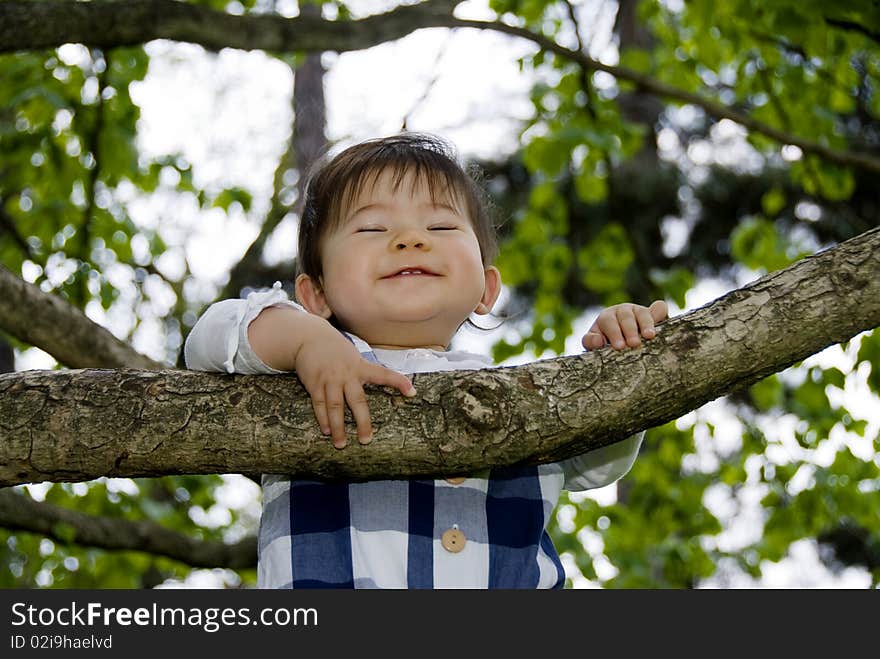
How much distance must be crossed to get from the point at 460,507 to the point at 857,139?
7.63 metres

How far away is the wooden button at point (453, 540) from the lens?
6.06 feet

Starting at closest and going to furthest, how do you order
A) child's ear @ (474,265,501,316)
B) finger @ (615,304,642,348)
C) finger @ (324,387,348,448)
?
finger @ (324,387,348,448)
finger @ (615,304,642,348)
child's ear @ (474,265,501,316)

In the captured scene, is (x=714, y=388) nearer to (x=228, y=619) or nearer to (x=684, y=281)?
(x=228, y=619)

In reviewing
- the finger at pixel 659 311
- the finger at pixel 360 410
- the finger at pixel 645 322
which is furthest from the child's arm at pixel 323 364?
the finger at pixel 659 311

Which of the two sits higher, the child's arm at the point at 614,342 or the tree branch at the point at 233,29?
the tree branch at the point at 233,29

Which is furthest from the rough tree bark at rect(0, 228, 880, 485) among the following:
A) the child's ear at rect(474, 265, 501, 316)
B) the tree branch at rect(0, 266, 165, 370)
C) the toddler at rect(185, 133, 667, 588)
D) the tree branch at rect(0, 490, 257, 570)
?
the tree branch at rect(0, 490, 257, 570)

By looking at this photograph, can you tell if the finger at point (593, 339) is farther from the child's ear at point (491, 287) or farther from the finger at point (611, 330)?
the child's ear at point (491, 287)

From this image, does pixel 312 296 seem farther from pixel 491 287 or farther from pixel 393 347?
pixel 491 287

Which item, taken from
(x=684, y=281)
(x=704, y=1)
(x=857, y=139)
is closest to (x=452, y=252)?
(x=704, y=1)

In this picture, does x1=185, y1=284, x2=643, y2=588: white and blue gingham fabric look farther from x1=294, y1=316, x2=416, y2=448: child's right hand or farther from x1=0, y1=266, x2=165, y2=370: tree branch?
x1=0, y1=266, x2=165, y2=370: tree branch

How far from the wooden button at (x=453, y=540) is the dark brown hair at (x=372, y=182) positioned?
63 cm

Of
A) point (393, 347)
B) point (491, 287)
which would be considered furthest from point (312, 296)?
point (491, 287)

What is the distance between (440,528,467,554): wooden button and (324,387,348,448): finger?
519 millimetres

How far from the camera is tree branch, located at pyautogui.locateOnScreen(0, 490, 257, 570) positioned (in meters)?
3.33
